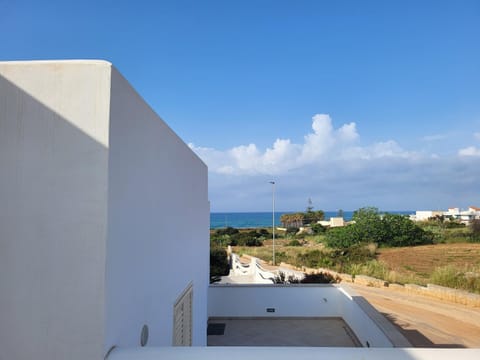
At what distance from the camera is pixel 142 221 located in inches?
110

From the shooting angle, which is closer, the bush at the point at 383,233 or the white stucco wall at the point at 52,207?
the white stucco wall at the point at 52,207

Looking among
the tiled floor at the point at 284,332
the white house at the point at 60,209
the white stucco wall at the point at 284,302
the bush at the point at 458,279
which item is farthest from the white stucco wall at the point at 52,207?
the bush at the point at 458,279

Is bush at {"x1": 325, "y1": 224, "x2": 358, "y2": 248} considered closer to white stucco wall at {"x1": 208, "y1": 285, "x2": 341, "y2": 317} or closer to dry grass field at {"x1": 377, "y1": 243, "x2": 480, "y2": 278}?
dry grass field at {"x1": 377, "y1": 243, "x2": 480, "y2": 278}

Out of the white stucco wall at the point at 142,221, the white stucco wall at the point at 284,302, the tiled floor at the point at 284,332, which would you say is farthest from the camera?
the white stucco wall at the point at 284,302

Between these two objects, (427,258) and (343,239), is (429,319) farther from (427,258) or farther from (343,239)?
(343,239)

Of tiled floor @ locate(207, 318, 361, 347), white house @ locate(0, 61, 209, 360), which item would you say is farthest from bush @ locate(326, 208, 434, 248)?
white house @ locate(0, 61, 209, 360)

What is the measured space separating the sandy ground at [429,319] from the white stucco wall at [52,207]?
7.63 metres

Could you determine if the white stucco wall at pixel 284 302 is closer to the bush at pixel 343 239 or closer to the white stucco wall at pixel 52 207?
the white stucco wall at pixel 52 207

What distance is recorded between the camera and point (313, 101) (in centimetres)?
1959

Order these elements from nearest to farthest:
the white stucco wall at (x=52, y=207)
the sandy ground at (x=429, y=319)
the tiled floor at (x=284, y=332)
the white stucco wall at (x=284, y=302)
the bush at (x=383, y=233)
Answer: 1. the white stucco wall at (x=52, y=207)
2. the sandy ground at (x=429, y=319)
3. the tiled floor at (x=284, y=332)
4. the white stucco wall at (x=284, y=302)
5. the bush at (x=383, y=233)

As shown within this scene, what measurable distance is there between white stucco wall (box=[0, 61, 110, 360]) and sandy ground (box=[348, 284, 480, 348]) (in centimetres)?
763

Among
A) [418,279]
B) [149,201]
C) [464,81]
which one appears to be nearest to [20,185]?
[149,201]

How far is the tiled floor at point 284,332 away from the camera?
8.16 meters

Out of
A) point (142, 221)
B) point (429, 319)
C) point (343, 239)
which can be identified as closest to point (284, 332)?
point (429, 319)
